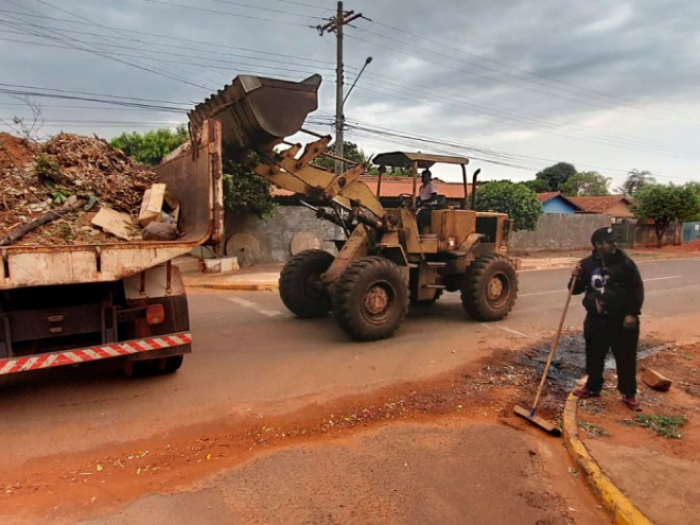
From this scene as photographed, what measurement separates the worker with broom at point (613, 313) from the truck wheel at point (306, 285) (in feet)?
14.0

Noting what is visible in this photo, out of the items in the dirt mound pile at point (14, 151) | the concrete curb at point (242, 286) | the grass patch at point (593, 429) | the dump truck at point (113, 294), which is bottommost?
the grass patch at point (593, 429)

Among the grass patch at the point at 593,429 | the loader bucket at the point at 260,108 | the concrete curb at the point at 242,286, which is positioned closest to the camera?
the grass patch at the point at 593,429

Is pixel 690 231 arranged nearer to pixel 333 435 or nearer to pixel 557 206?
pixel 557 206

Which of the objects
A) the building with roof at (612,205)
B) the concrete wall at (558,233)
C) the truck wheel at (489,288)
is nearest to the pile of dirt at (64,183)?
the truck wheel at (489,288)

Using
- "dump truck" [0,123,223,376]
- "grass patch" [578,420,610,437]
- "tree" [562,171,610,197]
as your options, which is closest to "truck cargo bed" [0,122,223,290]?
"dump truck" [0,123,223,376]

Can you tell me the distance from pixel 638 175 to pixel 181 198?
7420 cm

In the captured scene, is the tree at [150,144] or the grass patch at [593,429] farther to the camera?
the tree at [150,144]

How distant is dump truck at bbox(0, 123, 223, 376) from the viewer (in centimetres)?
387

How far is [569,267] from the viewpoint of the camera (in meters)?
19.2

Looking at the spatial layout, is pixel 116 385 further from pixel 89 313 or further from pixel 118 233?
pixel 118 233

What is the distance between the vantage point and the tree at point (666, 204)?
1110 inches

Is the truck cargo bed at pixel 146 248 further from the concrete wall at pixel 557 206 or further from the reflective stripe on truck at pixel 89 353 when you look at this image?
the concrete wall at pixel 557 206

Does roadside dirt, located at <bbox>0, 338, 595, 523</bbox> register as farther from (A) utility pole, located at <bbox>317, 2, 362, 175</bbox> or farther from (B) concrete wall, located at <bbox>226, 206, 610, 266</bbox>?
(A) utility pole, located at <bbox>317, 2, 362, 175</bbox>

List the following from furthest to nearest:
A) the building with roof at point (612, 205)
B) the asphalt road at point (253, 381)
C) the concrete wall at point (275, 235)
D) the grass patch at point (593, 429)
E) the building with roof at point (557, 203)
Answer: the building with roof at point (612, 205), the building with roof at point (557, 203), the concrete wall at point (275, 235), the grass patch at point (593, 429), the asphalt road at point (253, 381)
